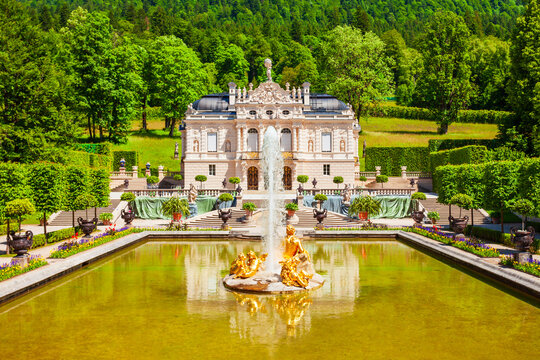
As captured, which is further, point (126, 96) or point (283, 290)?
point (126, 96)

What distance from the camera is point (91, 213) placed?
4147 centimetres

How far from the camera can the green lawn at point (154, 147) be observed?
2525 inches

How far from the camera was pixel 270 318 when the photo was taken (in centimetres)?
1460

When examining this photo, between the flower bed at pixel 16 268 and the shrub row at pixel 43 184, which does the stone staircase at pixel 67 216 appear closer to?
the shrub row at pixel 43 184

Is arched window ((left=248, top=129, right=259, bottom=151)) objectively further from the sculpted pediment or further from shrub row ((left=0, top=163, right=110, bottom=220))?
shrub row ((left=0, top=163, right=110, bottom=220))

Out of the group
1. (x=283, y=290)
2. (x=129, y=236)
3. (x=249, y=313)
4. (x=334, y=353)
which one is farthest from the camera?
(x=129, y=236)

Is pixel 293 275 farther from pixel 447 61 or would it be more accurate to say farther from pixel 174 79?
pixel 447 61

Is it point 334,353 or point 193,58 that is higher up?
point 193,58

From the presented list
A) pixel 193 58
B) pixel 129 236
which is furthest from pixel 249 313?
pixel 193 58

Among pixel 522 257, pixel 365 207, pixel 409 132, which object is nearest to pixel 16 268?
pixel 522 257

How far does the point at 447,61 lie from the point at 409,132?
12129mm

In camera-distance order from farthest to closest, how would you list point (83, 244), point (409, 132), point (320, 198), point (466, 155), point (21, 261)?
point (409, 132)
point (466, 155)
point (320, 198)
point (83, 244)
point (21, 261)

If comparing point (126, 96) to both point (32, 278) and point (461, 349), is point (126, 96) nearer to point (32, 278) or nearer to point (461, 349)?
point (32, 278)

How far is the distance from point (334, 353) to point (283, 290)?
5885mm
